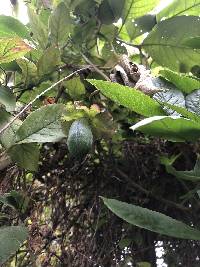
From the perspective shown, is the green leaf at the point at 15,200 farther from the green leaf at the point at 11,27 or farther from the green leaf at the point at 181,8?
the green leaf at the point at 181,8

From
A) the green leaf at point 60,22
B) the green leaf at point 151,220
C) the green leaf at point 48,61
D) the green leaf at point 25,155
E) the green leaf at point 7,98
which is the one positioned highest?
the green leaf at point 60,22

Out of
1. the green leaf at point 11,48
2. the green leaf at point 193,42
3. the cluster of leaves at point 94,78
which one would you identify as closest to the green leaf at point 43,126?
the cluster of leaves at point 94,78

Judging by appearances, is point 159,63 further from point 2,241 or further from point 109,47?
point 2,241

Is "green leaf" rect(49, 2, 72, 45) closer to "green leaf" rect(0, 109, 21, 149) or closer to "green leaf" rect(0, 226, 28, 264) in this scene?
"green leaf" rect(0, 109, 21, 149)

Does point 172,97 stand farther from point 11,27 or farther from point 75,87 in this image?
point 11,27

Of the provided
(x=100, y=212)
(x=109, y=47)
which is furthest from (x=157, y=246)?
(x=109, y=47)

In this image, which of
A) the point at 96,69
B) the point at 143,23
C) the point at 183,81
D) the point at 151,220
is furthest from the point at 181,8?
the point at 151,220
